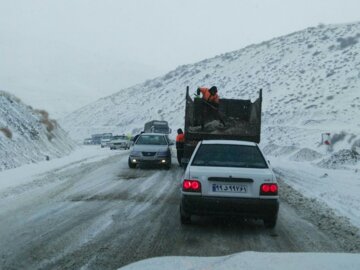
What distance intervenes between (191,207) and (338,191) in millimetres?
6601

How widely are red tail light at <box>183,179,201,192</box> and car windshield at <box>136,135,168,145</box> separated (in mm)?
13611

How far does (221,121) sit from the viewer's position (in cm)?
1753

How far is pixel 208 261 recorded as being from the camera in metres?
5.61

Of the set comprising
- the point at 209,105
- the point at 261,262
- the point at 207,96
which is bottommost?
the point at 261,262

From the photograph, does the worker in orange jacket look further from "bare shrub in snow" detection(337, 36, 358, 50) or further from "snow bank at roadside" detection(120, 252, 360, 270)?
"bare shrub in snow" detection(337, 36, 358, 50)

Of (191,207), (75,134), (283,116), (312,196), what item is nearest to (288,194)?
(312,196)

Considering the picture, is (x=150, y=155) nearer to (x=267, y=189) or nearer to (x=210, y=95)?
(x=210, y=95)

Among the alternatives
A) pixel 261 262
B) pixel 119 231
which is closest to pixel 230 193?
pixel 119 231

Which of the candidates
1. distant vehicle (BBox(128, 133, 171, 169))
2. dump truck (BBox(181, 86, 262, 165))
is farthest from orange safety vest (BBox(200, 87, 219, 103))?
distant vehicle (BBox(128, 133, 171, 169))

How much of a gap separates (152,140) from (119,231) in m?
14.0

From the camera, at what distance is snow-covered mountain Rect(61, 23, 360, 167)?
42.1 m

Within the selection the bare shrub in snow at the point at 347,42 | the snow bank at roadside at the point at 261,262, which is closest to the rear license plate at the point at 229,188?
the snow bank at roadside at the point at 261,262

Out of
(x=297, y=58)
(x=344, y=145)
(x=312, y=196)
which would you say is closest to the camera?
(x=312, y=196)

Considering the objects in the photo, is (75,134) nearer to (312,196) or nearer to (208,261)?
(312,196)
